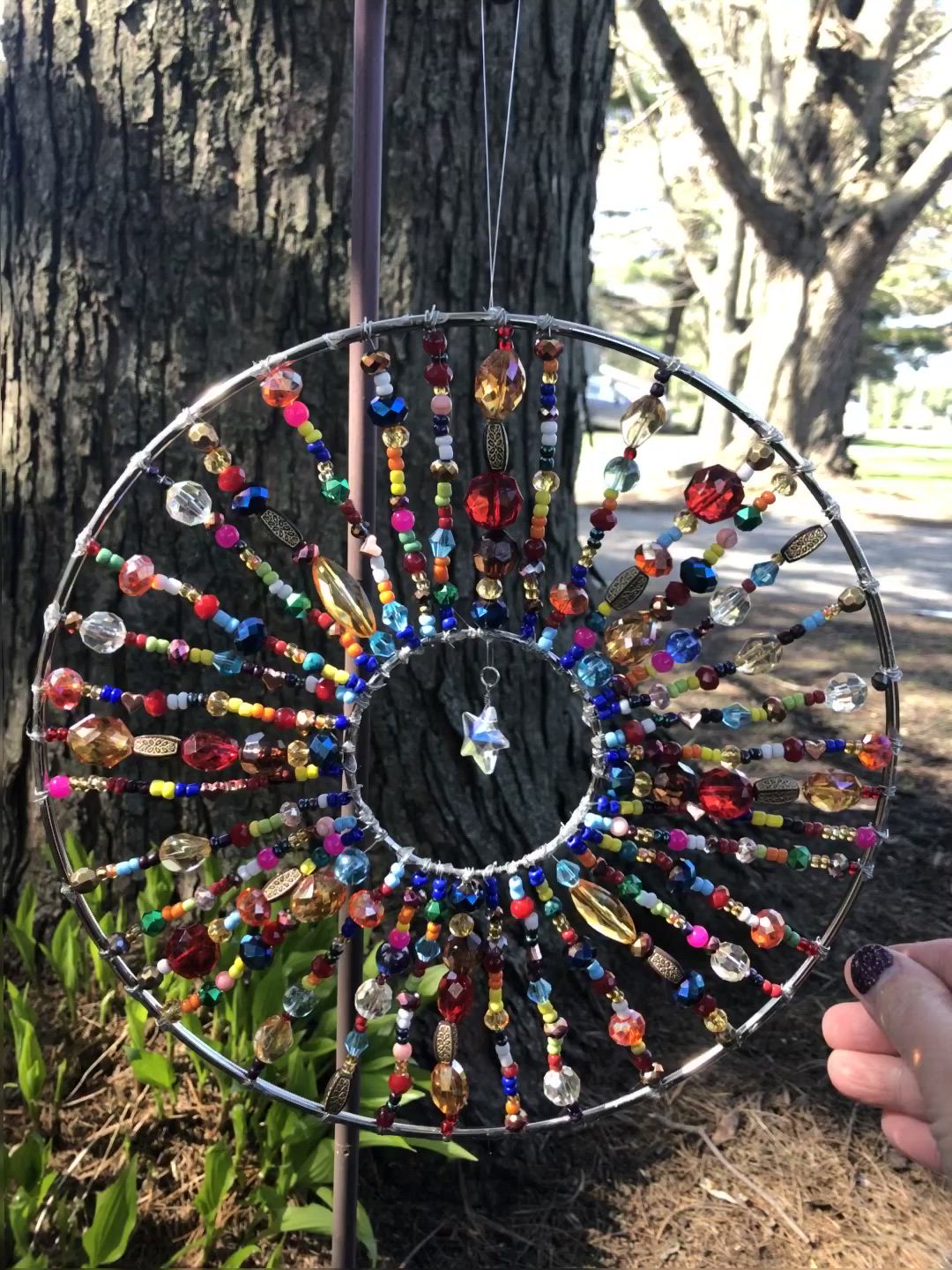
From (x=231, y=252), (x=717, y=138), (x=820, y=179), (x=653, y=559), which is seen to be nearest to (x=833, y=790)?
(x=653, y=559)

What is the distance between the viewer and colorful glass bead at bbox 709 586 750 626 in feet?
2.85

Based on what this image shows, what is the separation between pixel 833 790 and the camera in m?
0.89

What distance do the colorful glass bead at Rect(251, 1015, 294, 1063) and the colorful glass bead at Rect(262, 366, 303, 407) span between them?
57 centimetres

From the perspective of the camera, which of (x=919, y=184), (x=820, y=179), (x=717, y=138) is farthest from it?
(x=820, y=179)

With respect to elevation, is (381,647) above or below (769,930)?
above

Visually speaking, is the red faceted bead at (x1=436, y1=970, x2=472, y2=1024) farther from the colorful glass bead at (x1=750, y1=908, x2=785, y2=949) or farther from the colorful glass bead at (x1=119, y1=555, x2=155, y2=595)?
the colorful glass bead at (x1=119, y1=555, x2=155, y2=595)

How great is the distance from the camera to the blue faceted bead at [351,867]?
843 millimetres

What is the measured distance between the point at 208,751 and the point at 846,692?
1.92 feet

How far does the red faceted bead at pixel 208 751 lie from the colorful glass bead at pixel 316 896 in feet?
0.43

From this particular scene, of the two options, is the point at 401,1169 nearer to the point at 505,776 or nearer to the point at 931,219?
the point at 505,776

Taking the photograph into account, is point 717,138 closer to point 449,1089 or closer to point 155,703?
point 155,703

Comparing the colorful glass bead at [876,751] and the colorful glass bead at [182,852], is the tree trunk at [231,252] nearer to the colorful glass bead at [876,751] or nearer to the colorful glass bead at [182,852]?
the colorful glass bead at [182,852]

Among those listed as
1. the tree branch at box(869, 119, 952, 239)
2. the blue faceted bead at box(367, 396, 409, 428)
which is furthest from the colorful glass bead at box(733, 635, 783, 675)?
the tree branch at box(869, 119, 952, 239)

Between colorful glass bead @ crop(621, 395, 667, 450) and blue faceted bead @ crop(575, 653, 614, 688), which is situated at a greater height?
colorful glass bead @ crop(621, 395, 667, 450)
